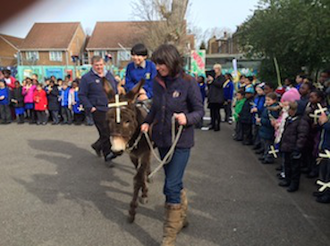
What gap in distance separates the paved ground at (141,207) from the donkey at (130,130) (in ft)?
1.52

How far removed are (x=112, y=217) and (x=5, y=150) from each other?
211 inches

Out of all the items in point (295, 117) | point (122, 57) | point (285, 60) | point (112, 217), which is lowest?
point (112, 217)

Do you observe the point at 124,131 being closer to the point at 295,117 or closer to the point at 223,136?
the point at 295,117

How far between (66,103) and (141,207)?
8791mm

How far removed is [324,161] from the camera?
471 centimetres

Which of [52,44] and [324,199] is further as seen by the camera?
[52,44]

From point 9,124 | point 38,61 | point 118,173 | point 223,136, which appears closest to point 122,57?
point 38,61

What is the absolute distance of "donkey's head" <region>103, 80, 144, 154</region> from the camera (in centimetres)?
336

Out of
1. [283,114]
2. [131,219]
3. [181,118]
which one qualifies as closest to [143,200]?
[131,219]

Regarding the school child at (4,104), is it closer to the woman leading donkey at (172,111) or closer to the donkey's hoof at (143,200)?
the donkey's hoof at (143,200)

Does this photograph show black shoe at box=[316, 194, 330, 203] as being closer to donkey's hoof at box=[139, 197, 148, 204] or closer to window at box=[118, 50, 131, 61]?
donkey's hoof at box=[139, 197, 148, 204]

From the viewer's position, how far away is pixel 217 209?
430 centimetres

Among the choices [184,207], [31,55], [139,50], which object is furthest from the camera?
[31,55]

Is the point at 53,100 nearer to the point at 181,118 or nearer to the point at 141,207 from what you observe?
the point at 141,207
